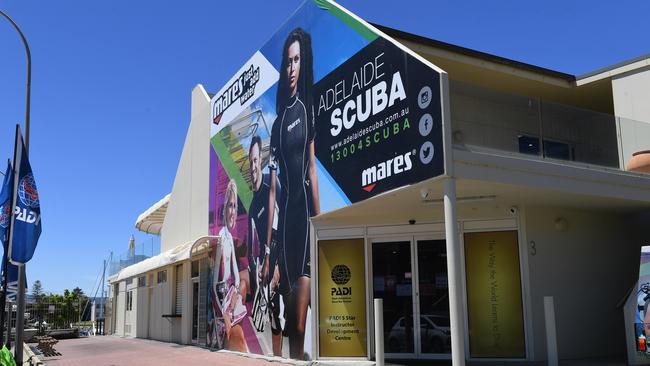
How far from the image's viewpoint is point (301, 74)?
49.3 feet

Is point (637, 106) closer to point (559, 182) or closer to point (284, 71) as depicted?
point (559, 182)

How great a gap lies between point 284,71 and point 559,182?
782 cm

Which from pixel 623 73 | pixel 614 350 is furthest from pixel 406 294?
pixel 623 73

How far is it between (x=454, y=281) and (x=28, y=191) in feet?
33.3

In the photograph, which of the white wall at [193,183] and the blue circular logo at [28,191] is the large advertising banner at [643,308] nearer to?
the blue circular logo at [28,191]

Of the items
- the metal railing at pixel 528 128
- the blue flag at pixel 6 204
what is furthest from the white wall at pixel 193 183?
the metal railing at pixel 528 128

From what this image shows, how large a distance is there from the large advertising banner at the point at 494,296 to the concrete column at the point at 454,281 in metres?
2.78

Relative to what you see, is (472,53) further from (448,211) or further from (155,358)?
(155,358)

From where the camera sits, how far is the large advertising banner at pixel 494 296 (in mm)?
12070

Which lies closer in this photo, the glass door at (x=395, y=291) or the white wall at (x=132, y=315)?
the glass door at (x=395, y=291)

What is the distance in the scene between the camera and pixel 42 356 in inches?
778

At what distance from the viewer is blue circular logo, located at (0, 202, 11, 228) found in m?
14.9

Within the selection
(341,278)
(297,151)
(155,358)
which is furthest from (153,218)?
(341,278)

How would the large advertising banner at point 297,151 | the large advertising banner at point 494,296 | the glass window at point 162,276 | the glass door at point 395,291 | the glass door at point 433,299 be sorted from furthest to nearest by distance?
the glass window at point 162,276
the glass door at point 395,291
the glass door at point 433,299
the large advertising banner at point 494,296
the large advertising banner at point 297,151
